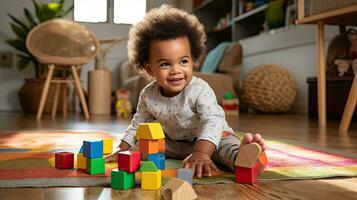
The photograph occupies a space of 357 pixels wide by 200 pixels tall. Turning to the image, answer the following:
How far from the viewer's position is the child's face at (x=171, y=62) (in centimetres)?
76

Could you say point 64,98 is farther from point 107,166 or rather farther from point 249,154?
point 249,154

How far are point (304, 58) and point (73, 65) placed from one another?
1.40 meters

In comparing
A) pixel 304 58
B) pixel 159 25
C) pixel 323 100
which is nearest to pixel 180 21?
pixel 159 25

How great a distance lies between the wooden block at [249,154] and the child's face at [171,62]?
202 millimetres

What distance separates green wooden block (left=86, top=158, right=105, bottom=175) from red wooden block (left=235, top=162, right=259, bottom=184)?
8.0 inches

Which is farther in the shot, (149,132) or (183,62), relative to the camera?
(183,62)

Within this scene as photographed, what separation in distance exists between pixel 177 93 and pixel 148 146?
22 cm

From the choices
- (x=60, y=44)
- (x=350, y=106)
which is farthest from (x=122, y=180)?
(x=60, y=44)

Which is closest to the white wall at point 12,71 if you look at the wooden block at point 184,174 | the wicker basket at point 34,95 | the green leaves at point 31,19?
the green leaves at point 31,19

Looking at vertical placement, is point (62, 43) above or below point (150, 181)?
above

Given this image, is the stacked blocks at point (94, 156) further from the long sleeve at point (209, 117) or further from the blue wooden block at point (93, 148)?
the long sleeve at point (209, 117)

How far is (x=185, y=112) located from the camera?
2.68ft

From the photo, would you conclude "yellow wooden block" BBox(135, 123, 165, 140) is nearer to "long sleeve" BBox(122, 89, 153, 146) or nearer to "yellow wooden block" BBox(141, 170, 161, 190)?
"yellow wooden block" BBox(141, 170, 161, 190)

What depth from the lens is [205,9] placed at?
4.26m
